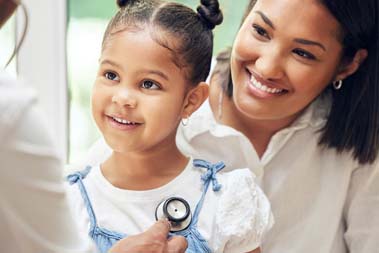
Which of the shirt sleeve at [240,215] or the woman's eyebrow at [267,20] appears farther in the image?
the woman's eyebrow at [267,20]

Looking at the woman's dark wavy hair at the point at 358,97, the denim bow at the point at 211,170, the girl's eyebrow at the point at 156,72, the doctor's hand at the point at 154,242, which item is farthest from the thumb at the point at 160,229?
the woman's dark wavy hair at the point at 358,97

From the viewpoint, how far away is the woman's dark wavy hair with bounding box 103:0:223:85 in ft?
3.30

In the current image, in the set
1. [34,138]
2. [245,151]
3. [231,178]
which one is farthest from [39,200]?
[245,151]

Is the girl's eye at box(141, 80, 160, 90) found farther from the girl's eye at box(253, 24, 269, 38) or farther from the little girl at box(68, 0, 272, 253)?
the girl's eye at box(253, 24, 269, 38)

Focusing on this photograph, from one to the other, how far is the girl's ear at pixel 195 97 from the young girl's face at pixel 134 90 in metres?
0.03

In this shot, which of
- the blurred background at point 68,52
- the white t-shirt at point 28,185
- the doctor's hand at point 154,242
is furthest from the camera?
the blurred background at point 68,52

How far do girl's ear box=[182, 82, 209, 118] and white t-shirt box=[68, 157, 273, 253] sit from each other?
3.5 inches

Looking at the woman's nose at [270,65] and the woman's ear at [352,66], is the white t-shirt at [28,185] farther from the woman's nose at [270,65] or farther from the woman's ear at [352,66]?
the woman's ear at [352,66]

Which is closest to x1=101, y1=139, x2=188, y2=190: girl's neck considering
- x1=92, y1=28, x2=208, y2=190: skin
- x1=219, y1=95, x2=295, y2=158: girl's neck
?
x1=92, y1=28, x2=208, y2=190: skin

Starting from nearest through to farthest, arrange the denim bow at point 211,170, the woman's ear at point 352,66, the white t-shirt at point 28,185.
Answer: the white t-shirt at point 28,185, the denim bow at point 211,170, the woman's ear at point 352,66

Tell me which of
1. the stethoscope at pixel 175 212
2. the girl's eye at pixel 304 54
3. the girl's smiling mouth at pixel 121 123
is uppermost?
the girl's eye at pixel 304 54

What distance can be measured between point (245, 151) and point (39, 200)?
575 mm

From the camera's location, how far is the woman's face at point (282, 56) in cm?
114

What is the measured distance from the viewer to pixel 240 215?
1057mm
